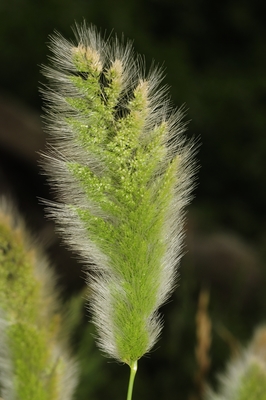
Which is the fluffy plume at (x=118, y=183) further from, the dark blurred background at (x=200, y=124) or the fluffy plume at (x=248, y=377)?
the dark blurred background at (x=200, y=124)

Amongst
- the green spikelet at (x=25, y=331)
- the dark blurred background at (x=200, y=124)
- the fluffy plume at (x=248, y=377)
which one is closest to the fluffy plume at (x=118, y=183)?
the green spikelet at (x=25, y=331)

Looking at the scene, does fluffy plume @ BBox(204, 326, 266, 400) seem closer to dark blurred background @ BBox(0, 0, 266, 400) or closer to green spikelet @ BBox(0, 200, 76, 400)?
green spikelet @ BBox(0, 200, 76, 400)

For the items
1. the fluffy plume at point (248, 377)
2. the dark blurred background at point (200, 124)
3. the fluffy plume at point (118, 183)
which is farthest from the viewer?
the dark blurred background at point (200, 124)

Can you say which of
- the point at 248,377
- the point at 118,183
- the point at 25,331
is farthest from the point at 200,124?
the point at 118,183

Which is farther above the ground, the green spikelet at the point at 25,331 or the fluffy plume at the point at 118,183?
the fluffy plume at the point at 118,183

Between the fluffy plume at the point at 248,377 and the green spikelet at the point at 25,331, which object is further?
the fluffy plume at the point at 248,377

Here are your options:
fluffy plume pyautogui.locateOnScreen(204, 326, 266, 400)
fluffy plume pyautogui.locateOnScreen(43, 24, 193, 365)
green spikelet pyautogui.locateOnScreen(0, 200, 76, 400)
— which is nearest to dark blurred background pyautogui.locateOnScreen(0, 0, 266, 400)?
fluffy plume pyautogui.locateOnScreen(204, 326, 266, 400)
